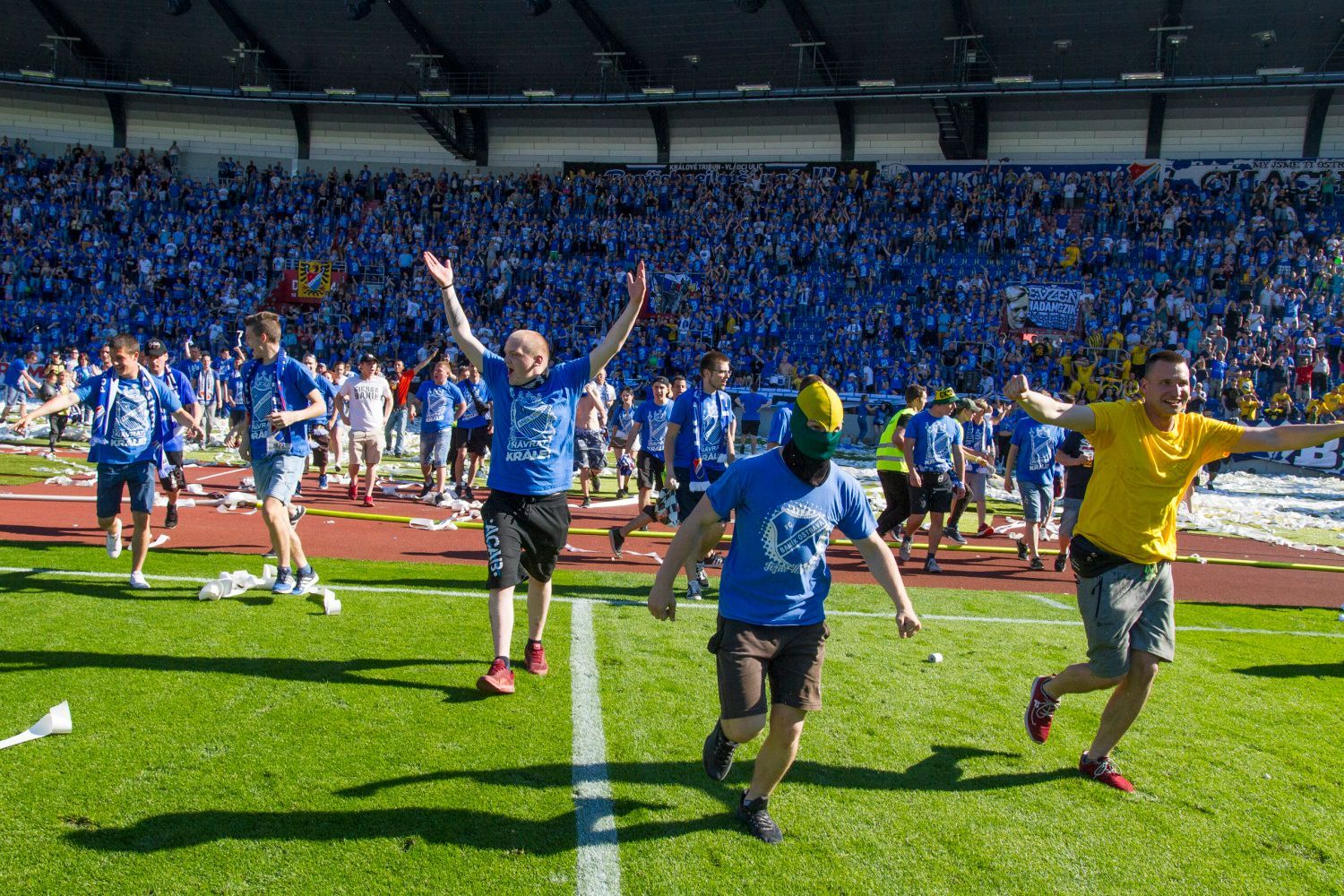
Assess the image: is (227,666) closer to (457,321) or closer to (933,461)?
(457,321)

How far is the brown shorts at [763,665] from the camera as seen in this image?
371cm

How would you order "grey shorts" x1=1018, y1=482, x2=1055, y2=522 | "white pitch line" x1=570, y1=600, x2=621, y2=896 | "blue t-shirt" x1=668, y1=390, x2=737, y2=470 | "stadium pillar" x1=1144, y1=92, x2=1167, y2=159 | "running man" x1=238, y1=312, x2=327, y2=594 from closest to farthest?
"white pitch line" x1=570, y1=600, x2=621, y2=896
"running man" x1=238, y1=312, x2=327, y2=594
"blue t-shirt" x1=668, y1=390, x2=737, y2=470
"grey shorts" x1=1018, y1=482, x2=1055, y2=522
"stadium pillar" x1=1144, y1=92, x2=1167, y2=159

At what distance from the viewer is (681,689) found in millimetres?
5547

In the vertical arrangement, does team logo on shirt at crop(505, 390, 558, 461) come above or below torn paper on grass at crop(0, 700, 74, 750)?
above

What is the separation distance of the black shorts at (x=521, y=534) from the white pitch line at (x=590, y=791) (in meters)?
0.71

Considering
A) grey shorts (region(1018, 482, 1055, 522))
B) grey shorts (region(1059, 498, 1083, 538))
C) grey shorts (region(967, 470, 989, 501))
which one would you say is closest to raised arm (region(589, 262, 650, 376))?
grey shorts (region(1059, 498, 1083, 538))

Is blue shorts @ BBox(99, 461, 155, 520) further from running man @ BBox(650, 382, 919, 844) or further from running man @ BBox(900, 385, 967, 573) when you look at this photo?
running man @ BBox(900, 385, 967, 573)

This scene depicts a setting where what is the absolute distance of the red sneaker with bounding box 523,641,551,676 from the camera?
5570 millimetres

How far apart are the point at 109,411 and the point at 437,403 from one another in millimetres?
5955

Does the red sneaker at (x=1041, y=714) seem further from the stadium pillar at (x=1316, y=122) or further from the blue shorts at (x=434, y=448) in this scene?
the stadium pillar at (x=1316, y=122)

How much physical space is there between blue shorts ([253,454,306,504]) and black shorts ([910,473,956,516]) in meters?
6.39

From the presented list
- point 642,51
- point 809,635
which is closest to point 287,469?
point 809,635

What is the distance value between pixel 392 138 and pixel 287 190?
185 inches

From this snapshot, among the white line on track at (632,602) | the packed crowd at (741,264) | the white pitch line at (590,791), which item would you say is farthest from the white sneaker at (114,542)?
the packed crowd at (741,264)
